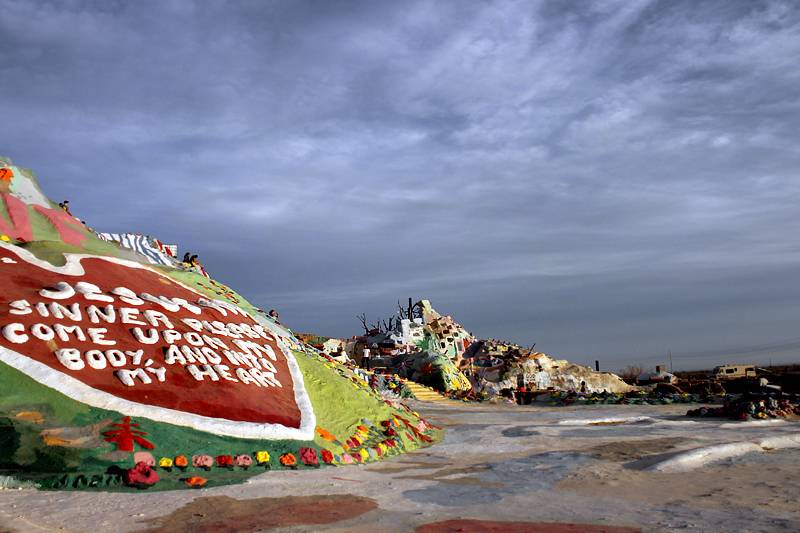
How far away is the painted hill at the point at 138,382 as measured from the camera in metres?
7.31

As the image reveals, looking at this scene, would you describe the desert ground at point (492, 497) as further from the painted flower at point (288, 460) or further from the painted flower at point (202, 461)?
the painted flower at point (202, 461)

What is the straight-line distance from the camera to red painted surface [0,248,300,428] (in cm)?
835

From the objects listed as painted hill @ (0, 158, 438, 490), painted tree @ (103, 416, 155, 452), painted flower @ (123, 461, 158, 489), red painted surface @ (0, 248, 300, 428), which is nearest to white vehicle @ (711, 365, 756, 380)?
painted hill @ (0, 158, 438, 490)

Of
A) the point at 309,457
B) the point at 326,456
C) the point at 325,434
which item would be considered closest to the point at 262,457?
the point at 309,457

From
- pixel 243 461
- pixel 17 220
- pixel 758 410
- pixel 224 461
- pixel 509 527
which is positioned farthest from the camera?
pixel 758 410

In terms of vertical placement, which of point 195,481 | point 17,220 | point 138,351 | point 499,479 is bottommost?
point 499,479

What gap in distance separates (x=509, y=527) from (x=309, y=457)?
4.20 m

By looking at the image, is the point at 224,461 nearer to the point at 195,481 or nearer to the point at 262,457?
the point at 262,457

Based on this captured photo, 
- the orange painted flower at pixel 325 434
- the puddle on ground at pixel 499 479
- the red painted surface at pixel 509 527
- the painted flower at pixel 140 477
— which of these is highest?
the orange painted flower at pixel 325 434

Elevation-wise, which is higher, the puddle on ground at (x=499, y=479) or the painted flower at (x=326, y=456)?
the painted flower at (x=326, y=456)

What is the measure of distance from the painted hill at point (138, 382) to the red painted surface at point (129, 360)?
23 mm

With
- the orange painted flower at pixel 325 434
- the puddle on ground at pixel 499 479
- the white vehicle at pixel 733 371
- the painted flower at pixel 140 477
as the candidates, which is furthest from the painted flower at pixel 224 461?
the white vehicle at pixel 733 371

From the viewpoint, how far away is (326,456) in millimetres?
9234

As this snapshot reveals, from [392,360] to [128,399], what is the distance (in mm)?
30823
